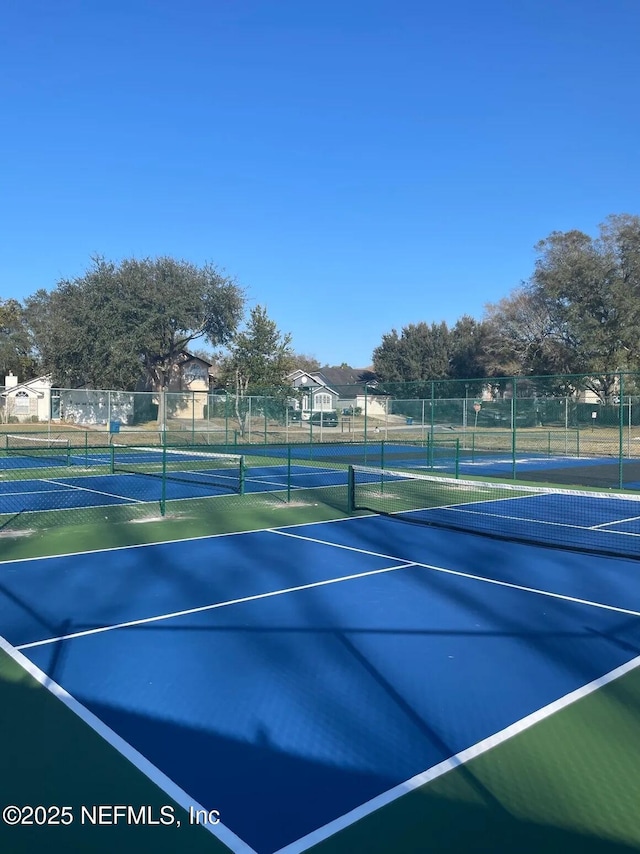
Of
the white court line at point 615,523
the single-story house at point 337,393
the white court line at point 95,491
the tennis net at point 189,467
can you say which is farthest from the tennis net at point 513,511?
the single-story house at point 337,393

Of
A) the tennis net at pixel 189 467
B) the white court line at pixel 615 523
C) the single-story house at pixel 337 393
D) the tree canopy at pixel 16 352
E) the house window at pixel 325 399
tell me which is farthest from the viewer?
the tree canopy at pixel 16 352

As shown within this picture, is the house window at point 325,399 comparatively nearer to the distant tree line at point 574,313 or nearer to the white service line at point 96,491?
the distant tree line at point 574,313

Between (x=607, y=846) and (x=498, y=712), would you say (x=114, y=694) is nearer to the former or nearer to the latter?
(x=498, y=712)

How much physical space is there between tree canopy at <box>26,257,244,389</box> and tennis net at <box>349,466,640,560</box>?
31471mm

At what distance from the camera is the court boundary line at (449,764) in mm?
3463

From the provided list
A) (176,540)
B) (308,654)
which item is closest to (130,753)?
(308,654)

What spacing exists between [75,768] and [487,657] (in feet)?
11.2

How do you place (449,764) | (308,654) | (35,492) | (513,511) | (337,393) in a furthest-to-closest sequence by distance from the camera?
(337,393) → (35,492) → (513,511) → (308,654) → (449,764)

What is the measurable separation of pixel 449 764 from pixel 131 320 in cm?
4656

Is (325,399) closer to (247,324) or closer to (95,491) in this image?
(247,324)

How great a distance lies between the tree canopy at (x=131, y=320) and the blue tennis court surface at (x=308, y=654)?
38.7 meters

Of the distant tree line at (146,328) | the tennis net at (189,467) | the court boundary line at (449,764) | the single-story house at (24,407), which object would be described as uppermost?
the distant tree line at (146,328)

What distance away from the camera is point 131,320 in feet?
157

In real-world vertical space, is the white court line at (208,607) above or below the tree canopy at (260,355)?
below
